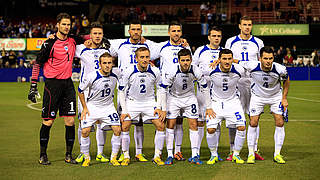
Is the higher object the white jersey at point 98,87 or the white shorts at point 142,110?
the white jersey at point 98,87

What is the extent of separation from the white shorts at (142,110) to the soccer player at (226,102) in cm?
95

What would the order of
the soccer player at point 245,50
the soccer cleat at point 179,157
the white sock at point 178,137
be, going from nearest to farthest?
the soccer cleat at point 179,157 → the white sock at point 178,137 → the soccer player at point 245,50

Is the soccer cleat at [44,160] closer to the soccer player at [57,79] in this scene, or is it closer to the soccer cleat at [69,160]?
the soccer player at [57,79]

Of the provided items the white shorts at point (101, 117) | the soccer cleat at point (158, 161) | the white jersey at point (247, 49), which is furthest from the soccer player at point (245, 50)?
the white shorts at point (101, 117)

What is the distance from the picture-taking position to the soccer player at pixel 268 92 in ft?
26.6

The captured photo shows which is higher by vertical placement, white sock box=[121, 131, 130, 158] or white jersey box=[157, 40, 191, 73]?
white jersey box=[157, 40, 191, 73]

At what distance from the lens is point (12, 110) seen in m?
16.6

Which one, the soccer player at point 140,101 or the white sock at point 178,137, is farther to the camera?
the white sock at point 178,137

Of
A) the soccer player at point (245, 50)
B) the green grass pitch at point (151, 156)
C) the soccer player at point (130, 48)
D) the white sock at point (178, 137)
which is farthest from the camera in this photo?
the soccer player at point (245, 50)

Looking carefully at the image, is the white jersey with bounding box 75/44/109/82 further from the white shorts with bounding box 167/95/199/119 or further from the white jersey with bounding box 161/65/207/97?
the white shorts with bounding box 167/95/199/119

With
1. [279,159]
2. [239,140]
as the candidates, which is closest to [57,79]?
[239,140]

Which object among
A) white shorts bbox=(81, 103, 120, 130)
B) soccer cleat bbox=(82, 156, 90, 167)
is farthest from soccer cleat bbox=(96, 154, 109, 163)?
white shorts bbox=(81, 103, 120, 130)

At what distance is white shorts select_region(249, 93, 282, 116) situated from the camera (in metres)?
8.19

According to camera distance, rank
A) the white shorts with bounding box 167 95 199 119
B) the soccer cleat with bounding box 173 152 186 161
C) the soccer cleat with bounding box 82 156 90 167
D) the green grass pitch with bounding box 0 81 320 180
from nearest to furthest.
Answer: the green grass pitch with bounding box 0 81 320 180 < the soccer cleat with bounding box 82 156 90 167 < the white shorts with bounding box 167 95 199 119 < the soccer cleat with bounding box 173 152 186 161
